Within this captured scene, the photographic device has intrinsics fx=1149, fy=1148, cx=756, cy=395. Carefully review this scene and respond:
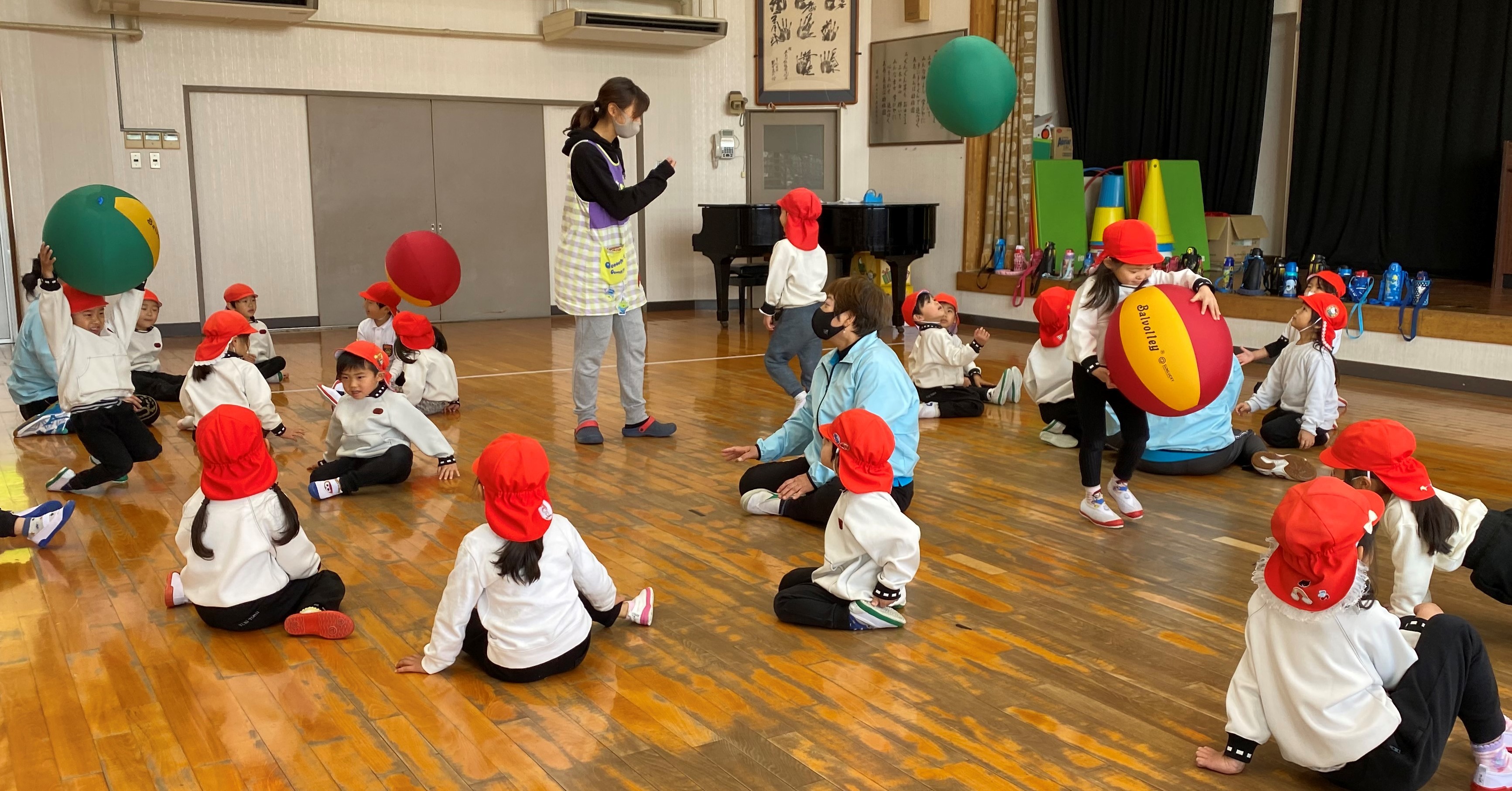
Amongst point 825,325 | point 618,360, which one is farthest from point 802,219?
point 825,325

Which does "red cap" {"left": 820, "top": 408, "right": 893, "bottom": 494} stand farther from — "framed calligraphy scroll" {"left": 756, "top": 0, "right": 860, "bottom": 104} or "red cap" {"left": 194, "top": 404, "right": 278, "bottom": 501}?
"framed calligraphy scroll" {"left": 756, "top": 0, "right": 860, "bottom": 104}

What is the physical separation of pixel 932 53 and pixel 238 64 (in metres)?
5.87

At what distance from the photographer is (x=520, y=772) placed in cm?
232

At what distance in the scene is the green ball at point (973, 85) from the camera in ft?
24.7

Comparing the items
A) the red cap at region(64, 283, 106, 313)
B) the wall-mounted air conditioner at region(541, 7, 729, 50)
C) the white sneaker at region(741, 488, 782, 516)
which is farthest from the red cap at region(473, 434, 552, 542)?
the wall-mounted air conditioner at region(541, 7, 729, 50)

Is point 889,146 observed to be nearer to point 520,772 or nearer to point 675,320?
point 675,320

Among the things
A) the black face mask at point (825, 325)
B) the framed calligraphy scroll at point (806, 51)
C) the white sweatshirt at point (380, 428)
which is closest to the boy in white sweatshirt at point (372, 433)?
the white sweatshirt at point (380, 428)

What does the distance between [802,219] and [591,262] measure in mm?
1205

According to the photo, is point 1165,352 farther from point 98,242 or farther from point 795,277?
point 98,242

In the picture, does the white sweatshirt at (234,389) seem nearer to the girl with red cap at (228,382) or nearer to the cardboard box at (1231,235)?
the girl with red cap at (228,382)

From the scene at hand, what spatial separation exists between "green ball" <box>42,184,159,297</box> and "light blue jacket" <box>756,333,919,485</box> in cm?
294

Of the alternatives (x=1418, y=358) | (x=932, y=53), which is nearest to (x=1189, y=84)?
(x=932, y=53)

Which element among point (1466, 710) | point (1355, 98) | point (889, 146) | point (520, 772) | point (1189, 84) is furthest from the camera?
point (889, 146)

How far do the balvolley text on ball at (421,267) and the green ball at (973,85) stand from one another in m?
3.42
